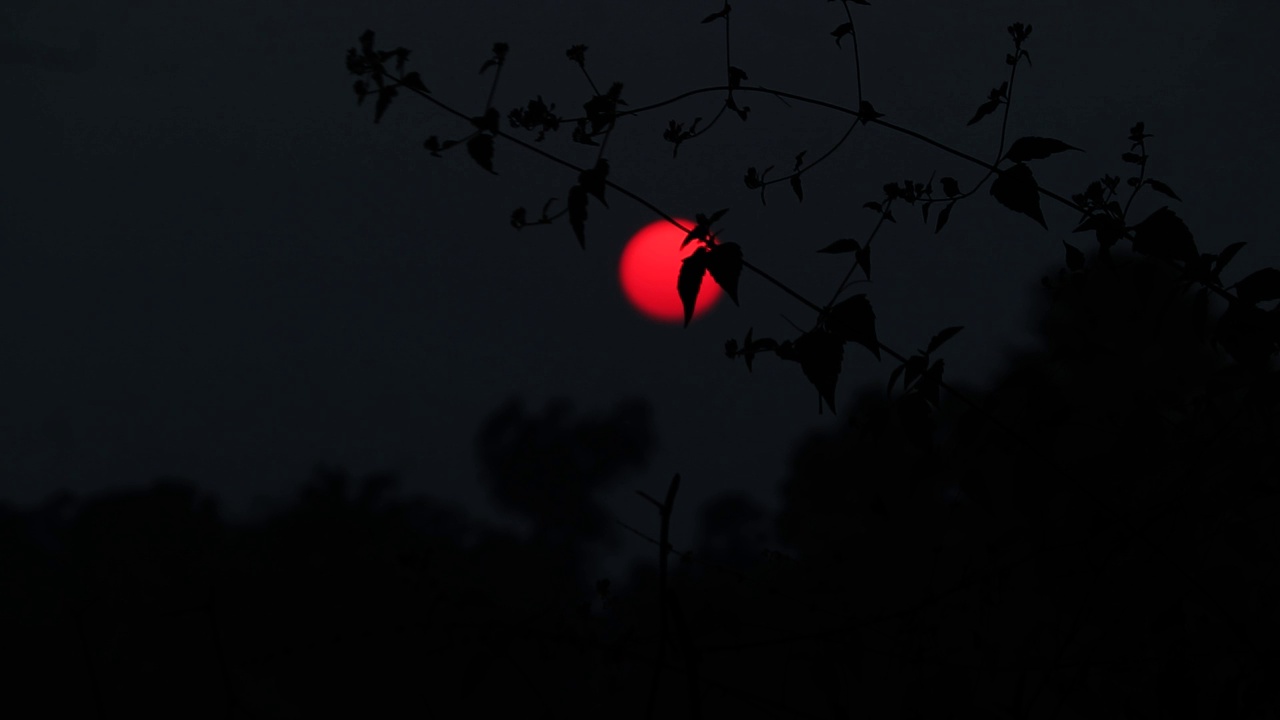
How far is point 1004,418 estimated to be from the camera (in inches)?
91.4

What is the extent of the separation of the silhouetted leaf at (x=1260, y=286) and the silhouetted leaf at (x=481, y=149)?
130 centimetres

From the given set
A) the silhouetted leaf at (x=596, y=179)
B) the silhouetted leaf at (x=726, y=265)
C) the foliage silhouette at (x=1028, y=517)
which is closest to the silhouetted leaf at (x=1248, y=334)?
the foliage silhouette at (x=1028, y=517)

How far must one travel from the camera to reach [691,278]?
4.37 ft

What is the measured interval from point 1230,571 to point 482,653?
149cm

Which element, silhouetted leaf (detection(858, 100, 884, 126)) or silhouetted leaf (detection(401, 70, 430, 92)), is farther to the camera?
silhouetted leaf (detection(858, 100, 884, 126))

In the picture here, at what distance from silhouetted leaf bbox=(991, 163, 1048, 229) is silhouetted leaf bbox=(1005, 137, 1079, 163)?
22 mm

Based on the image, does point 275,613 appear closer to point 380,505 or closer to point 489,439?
point 380,505

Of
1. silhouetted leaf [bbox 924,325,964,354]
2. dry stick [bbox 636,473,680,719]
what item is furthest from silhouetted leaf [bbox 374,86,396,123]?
silhouetted leaf [bbox 924,325,964,354]

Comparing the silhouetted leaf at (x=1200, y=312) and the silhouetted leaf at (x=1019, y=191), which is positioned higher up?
the silhouetted leaf at (x=1019, y=191)

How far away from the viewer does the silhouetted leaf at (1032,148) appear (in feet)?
4.94

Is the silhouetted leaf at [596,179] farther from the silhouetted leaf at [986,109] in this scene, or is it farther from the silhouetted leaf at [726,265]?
the silhouetted leaf at [986,109]

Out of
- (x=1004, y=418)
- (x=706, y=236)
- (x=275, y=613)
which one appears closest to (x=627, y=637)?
(x=706, y=236)

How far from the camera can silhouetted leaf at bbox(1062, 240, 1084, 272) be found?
1.71 metres

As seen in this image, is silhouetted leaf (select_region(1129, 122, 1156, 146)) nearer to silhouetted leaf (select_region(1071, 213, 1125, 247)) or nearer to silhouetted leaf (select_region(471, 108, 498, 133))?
silhouetted leaf (select_region(1071, 213, 1125, 247))
